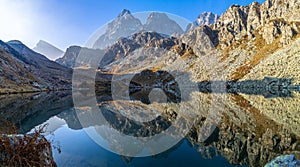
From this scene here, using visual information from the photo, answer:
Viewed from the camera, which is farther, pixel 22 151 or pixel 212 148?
pixel 212 148

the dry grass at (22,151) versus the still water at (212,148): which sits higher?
the dry grass at (22,151)

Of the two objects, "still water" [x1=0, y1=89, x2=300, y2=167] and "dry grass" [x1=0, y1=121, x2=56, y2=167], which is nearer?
"dry grass" [x1=0, y1=121, x2=56, y2=167]

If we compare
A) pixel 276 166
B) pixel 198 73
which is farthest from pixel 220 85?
pixel 276 166

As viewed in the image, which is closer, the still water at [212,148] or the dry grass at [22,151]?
the dry grass at [22,151]

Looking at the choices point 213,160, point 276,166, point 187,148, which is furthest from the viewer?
point 187,148

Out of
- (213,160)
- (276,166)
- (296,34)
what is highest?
(296,34)

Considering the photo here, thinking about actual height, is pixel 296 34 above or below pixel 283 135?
above

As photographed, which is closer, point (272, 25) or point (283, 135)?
point (283, 135)

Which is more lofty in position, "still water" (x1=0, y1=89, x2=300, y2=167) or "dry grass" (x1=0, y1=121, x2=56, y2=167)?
"dry grass" (x1=0, y1=121, x2=56, y2=167)

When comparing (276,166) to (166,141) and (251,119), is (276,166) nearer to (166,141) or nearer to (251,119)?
(166,141)

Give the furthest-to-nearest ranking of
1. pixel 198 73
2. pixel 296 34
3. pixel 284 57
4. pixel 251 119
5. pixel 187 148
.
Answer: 1. pixel 198 73
2. pixel 296 34
3. pixel 284 57
4. pixel 251 119
5. pixel 187 148

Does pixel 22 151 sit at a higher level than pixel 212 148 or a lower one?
higher
